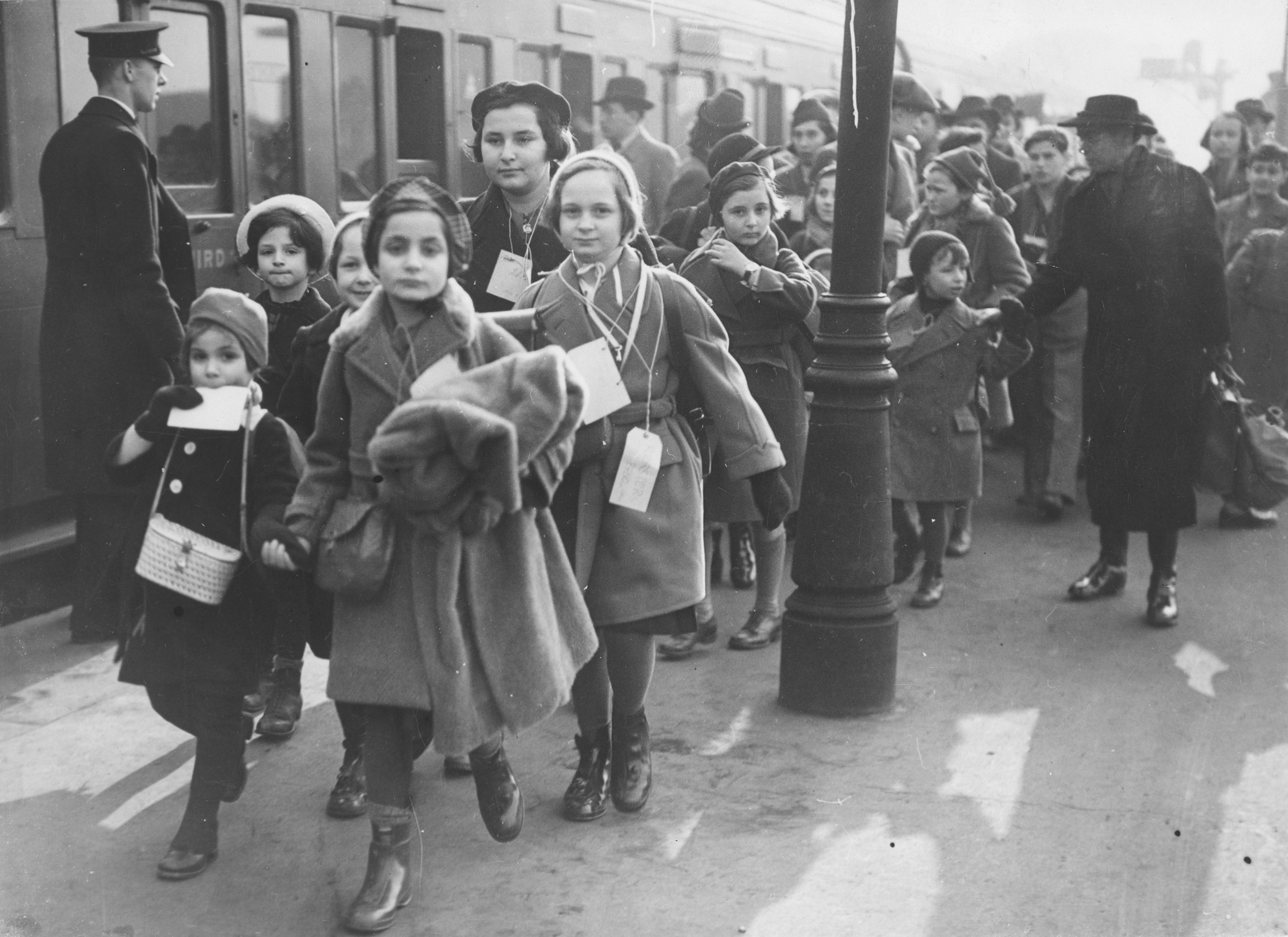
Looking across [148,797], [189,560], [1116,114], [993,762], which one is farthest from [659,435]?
[1116,114]

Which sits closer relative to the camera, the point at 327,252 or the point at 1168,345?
the point at 327,252

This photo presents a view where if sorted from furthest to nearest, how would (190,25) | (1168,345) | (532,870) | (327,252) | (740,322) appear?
(190,25), (1168,345), (740,322), (327,252), (532,870)

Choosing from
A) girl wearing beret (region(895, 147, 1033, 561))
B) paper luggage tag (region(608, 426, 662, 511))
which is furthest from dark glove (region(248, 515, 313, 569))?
girl wearing beret (region(895, 147, 1033, 561))

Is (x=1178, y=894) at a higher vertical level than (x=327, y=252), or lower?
lower

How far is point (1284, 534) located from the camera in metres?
8.30

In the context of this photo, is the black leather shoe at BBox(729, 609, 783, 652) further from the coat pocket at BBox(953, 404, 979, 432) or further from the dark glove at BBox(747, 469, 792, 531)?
the dark glove at BBox(747, 469, 792, 531)

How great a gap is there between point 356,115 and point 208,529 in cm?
515

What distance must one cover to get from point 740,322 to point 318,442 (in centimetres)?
261

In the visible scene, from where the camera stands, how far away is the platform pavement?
380cm

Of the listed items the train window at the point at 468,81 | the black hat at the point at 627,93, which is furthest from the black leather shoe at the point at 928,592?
the black hat at the point at 627,93

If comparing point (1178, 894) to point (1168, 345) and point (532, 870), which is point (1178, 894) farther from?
point (1168, 345)

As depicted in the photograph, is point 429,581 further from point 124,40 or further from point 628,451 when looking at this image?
point 124,40

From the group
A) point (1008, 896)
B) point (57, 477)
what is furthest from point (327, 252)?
point (1008, 896)

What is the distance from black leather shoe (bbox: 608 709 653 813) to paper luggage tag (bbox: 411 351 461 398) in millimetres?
1262
